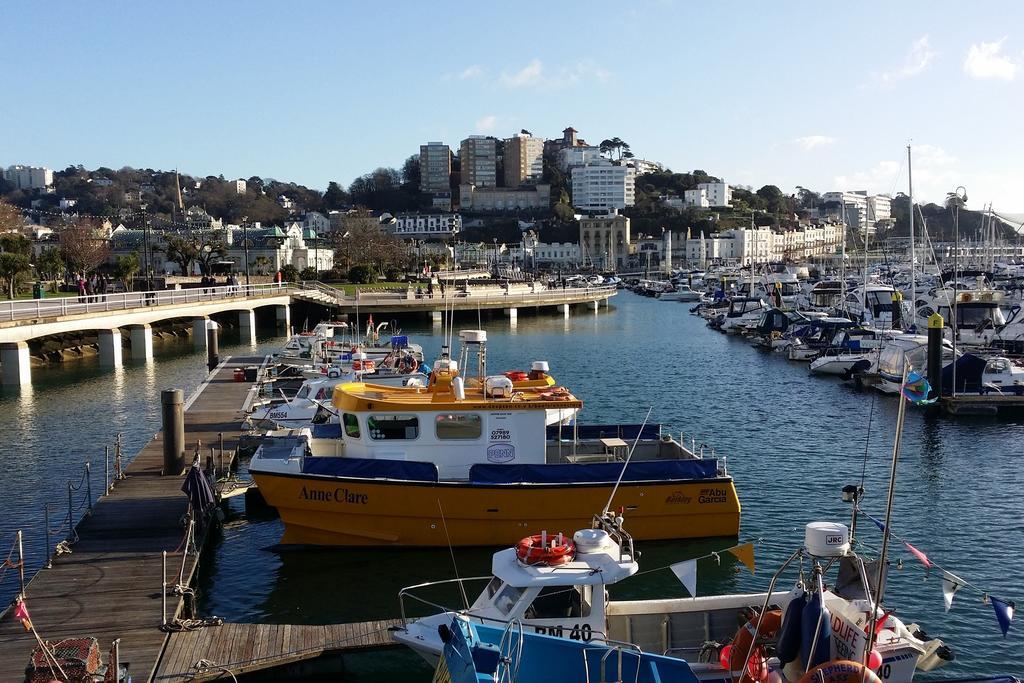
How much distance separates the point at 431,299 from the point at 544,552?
2536 inches

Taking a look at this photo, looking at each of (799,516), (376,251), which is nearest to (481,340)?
(799,516)

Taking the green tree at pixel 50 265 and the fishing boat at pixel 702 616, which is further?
the green tree at pixel 50 265

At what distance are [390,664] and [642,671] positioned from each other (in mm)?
4745

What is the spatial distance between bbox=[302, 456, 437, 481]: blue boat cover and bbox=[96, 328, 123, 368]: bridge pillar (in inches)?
1279

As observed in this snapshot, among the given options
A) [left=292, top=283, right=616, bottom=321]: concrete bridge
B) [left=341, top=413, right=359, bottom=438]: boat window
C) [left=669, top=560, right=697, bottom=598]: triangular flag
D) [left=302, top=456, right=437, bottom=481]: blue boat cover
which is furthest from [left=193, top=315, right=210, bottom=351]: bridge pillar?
[left=669, top=560, right=697, bottom=598]: triangular flag

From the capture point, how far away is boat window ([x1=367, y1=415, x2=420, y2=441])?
58.2ft

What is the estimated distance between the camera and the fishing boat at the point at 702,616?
32.9ft

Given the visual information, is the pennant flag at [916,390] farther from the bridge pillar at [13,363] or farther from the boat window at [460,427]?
the bridge pillar at [13,363]

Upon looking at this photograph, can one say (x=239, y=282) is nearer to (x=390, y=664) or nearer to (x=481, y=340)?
(x=481, y=340)

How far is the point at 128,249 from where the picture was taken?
109 meters

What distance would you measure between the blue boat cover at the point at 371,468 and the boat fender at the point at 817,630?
859 cm

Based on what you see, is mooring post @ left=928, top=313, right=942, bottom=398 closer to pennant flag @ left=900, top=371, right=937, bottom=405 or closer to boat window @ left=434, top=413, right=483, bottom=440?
boat window @ left=434, top=413, right=483, bottom=440

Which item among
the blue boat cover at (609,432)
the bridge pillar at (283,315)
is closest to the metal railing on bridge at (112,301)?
the bridge pillar at (283,315)

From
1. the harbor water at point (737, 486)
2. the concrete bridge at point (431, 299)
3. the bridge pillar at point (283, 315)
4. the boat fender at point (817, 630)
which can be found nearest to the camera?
the boat fender at point (817, 630)
